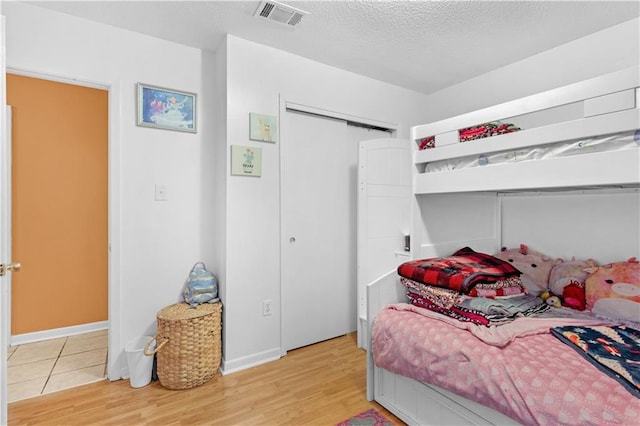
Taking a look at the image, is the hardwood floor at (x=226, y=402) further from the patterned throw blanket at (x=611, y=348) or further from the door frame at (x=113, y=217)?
the patterned throw blanket at (x=611, y=348)

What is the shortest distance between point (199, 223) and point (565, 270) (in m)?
2.60

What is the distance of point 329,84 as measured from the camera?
9.30ft

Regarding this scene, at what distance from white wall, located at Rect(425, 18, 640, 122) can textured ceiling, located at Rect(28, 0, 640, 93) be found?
0.26ft

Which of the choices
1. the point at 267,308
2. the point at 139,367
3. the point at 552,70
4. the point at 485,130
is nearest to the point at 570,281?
the point at 485,130

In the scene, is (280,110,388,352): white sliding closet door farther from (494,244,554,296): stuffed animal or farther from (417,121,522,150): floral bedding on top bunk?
(494,244,554,296): stuffed animal

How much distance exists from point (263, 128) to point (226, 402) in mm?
1863

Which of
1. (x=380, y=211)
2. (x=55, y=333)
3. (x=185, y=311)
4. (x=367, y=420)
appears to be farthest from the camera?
(x=55, y=333)

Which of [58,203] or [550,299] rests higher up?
[58,203]

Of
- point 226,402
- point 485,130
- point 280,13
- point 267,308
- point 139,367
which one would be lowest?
point 226,402

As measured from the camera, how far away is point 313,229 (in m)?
2.84

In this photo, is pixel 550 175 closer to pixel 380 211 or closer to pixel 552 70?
pixel 380 211

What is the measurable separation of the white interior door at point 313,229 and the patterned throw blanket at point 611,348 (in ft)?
5.67

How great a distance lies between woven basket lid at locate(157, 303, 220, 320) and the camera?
2.13 meters

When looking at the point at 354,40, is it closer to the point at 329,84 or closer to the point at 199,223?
the point at 329,84
